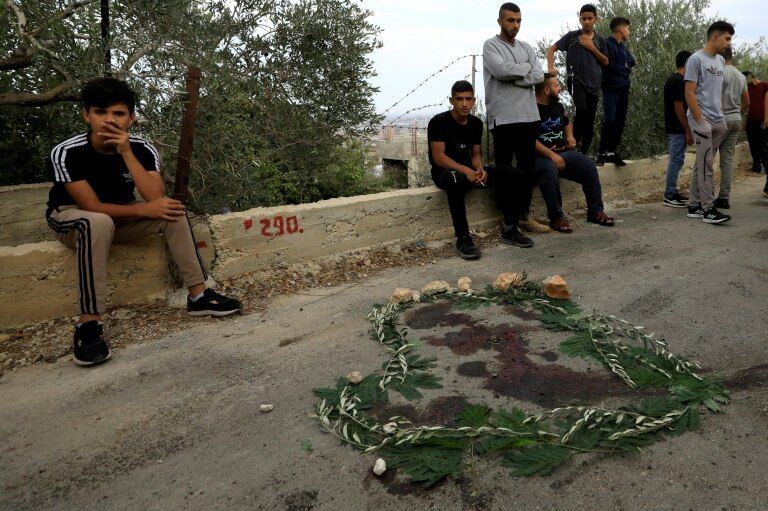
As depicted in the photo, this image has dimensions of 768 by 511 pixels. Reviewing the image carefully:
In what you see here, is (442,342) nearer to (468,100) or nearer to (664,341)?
(664,341)

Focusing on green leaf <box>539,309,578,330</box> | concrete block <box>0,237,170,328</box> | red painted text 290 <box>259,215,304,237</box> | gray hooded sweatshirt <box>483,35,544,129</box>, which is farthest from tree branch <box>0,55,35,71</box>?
green leaf <box>539,309,578,330</box>

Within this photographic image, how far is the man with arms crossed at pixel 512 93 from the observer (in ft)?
16.7

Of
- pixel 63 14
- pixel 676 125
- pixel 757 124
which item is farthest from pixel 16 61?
pixel 757 124

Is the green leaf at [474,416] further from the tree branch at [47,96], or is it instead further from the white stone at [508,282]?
the tree branch at [47,96]

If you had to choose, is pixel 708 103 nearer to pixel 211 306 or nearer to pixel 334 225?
pixel 334 225

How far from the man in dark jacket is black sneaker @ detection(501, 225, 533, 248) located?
2335mm

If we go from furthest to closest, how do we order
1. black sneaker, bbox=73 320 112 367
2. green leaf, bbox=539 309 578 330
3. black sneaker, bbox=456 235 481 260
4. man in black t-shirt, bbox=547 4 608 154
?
man in black t-shirt, bbox=547 4 608 154, black sneaker, bbox=456 235 481 260, green leaf, bbox=539 309 578 330, black sneaker, bbox=73 320 112 367

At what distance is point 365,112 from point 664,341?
4869 millimetres

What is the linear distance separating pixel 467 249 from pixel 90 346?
302 centimetres

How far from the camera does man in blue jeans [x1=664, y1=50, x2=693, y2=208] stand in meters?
6.32

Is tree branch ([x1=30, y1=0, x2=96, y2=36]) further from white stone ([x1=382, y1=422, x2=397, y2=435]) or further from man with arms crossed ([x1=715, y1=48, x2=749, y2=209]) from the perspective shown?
man with arms crossed ([x1=715, y1=48, x2=749, y2=209])

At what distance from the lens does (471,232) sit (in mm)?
5512

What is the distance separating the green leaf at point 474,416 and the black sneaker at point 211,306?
196 centimetres

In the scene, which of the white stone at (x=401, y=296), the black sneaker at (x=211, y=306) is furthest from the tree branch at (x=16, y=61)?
the white stone at (x=401, y=296)
